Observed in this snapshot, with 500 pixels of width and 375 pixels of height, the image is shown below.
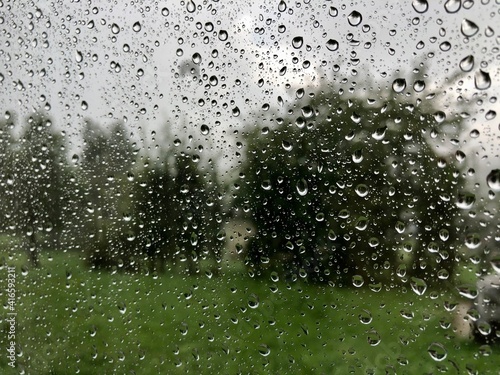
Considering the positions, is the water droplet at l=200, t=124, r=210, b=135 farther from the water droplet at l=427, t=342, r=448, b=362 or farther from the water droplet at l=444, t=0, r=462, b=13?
the water droplet at l=427, t=342, r=448, b=362

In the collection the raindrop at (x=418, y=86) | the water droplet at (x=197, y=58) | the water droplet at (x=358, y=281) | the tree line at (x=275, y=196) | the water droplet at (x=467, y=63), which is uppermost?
the water droplet at (x=197, y=58)

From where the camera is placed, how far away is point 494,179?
2.40 ft

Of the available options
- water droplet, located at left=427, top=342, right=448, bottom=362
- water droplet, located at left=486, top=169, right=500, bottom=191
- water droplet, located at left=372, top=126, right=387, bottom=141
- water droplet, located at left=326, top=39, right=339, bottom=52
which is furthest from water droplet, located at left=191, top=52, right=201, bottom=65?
water droplet, located at left=427, top=342, right=448, bottom=362

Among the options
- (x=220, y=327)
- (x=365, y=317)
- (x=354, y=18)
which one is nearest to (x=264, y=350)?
(x=220, y=327)

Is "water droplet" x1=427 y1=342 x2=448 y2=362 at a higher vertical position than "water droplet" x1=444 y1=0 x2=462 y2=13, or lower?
lower

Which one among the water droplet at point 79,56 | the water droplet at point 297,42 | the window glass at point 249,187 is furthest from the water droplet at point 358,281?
the water droplet at point 79,56

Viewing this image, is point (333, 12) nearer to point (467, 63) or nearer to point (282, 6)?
point (282, 6)

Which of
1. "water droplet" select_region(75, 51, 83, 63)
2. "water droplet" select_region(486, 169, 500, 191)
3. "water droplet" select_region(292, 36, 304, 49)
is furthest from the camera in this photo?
"water droplet" select_region(75, 51, 83, 63)

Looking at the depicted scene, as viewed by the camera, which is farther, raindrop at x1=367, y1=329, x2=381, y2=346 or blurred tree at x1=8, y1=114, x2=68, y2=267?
blurred tree at x1=8, y1=114, x2=68, y2=267

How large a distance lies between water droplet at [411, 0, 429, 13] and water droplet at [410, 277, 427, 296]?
0.53 metres

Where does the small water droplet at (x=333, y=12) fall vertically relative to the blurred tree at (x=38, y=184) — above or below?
above

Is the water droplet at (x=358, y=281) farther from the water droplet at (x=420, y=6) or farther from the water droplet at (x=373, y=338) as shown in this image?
the water droplet at (x=420, y=6)

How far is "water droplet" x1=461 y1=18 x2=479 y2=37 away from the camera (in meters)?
0.74

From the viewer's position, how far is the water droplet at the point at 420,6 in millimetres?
777
